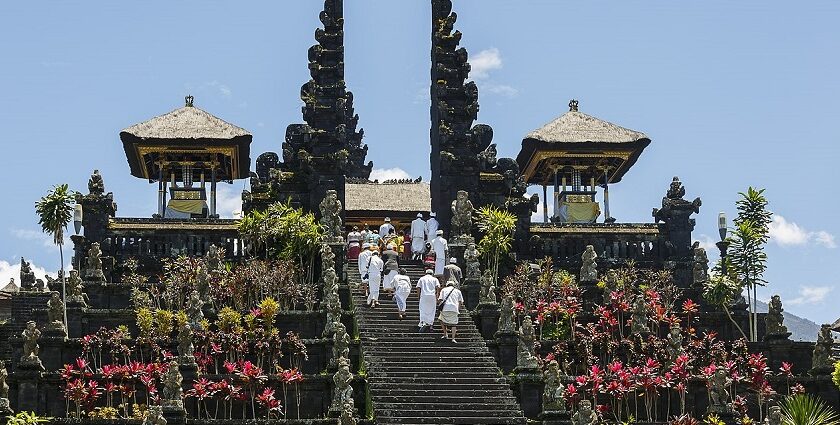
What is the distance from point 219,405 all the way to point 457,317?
5038 mm

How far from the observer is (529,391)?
28484 mm

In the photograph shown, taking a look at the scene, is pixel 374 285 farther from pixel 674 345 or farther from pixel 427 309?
pixel 674 345

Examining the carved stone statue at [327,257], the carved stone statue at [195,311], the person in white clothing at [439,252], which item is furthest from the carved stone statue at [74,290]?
the person in white clothing at [439,252]

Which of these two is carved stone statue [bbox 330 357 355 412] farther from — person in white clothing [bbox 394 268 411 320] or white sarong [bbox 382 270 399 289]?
white sarong [bbox 382 270 399 289]

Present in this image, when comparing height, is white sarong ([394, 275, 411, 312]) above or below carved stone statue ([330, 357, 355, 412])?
above

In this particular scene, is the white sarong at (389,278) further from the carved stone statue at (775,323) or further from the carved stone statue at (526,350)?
the carved stone statue at (775,323)

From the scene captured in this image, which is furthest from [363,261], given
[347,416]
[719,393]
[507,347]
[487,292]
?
[719,393]

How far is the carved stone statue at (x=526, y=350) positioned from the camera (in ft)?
94.4

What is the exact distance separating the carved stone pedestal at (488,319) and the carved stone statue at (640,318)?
288 cm

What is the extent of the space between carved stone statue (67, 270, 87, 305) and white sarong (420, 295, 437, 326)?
7200 mm

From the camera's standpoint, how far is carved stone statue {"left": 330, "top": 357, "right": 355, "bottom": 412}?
26781 mm

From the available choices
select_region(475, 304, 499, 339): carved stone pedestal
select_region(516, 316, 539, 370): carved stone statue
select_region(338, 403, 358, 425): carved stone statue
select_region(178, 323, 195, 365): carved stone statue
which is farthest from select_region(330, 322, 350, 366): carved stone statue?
select_region(475, 304, 499, 339): carved stone pedestal

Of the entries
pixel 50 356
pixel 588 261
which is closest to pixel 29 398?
pixel 50 356

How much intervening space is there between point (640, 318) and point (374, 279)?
216 inches
